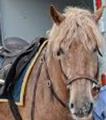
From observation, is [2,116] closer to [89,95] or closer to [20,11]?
[89,95]

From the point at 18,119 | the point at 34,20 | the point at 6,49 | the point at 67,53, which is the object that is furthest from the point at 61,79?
the point at 34,20

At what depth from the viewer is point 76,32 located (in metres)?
3.16

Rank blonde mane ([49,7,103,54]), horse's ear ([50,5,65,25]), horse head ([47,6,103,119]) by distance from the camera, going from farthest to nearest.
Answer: horse's ear ([50,5,65,25]), blonde mane ([49,7,103,54]), horse head ([47,6,103,119])

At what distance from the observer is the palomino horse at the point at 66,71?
3.02 m

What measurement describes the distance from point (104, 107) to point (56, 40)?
84cm

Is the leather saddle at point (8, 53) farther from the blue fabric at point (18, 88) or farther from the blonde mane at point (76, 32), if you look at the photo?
the blonde mane at point (76, 32)

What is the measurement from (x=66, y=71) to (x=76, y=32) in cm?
27

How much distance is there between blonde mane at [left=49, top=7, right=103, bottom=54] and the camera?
314 centimetres

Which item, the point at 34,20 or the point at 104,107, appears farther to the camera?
the point at 34,20

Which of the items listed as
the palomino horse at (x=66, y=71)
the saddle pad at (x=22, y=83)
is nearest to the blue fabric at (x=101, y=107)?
the palomino horse at (x=66, y=71)

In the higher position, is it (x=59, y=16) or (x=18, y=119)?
(x=59, y=16)

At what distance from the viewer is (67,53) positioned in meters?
3.10

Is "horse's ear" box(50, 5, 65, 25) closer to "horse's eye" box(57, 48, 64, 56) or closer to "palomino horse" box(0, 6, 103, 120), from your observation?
"palomino horse" box(0, 6, 103, 120)

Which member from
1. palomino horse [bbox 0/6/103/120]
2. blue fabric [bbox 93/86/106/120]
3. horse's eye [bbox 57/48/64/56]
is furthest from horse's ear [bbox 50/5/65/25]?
blue fabric [bbox 93/86/106/120]
